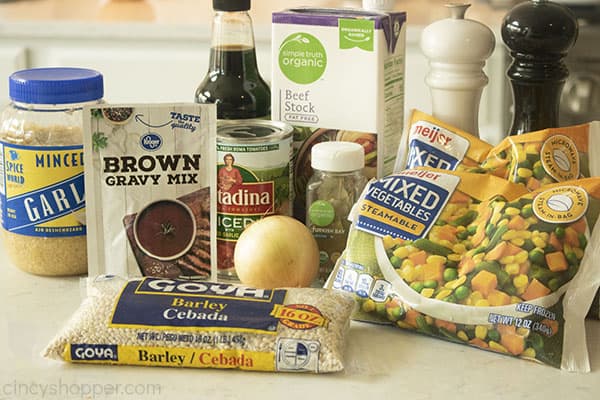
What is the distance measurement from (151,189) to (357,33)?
285 mm

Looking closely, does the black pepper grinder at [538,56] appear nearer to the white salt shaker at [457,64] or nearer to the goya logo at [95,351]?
the white salt shaker at [457,64]

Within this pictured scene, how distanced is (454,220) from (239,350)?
0.26 meters

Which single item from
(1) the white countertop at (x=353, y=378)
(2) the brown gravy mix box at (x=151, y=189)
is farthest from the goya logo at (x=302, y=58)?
(1) the white countertop at (x=353, y=378)

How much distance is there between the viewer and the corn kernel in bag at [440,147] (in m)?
1.08

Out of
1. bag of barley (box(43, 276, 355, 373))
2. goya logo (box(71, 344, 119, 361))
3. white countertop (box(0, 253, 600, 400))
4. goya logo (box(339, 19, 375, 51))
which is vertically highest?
goya logo (box(339, 19, 375, 51))

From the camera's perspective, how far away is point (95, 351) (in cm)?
90

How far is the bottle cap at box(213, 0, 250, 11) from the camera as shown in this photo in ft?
3.66

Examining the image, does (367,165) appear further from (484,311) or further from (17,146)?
(17,146)

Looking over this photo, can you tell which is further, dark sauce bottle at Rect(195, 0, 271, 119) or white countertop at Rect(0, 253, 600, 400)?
dark sauce bottle at Rect(195, 0, 271, 119)

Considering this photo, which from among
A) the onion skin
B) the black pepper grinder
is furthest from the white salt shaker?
the onion skin

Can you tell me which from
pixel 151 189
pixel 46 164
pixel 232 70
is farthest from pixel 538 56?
pixel 46 164

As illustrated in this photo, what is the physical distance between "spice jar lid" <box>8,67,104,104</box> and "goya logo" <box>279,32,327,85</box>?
214mm

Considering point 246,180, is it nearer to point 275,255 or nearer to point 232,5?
point 275,255

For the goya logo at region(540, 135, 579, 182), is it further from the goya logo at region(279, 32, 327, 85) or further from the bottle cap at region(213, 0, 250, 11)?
the bottle cap at region(213, 0, 250, 11)
